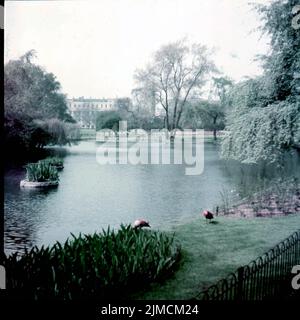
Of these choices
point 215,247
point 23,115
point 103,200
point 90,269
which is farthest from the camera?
point 23,115

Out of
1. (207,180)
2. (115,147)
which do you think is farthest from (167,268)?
(115,147)

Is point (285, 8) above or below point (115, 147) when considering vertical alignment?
above

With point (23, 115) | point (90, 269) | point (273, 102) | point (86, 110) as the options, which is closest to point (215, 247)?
point (90, 269)

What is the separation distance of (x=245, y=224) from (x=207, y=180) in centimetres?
905

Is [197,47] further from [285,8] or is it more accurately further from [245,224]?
[245,224]

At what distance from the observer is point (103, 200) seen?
1487cm

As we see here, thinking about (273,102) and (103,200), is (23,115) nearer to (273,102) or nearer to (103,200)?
(103,200)

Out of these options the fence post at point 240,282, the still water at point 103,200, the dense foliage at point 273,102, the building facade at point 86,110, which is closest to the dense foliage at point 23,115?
the still water at point 103,200

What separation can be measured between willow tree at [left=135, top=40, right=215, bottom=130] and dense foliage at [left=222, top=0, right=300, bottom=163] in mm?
2695

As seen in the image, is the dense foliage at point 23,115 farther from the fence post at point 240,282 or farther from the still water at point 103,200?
the fence post at point 240,282

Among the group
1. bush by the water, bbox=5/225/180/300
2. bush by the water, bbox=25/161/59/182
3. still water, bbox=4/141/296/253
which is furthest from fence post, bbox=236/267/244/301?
bush by the water, bbox=25/161/59/182

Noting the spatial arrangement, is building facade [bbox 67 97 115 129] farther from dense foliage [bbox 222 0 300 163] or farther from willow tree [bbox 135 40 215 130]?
dense foliage [bbox 222 0 300 163]

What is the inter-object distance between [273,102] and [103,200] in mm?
6812
